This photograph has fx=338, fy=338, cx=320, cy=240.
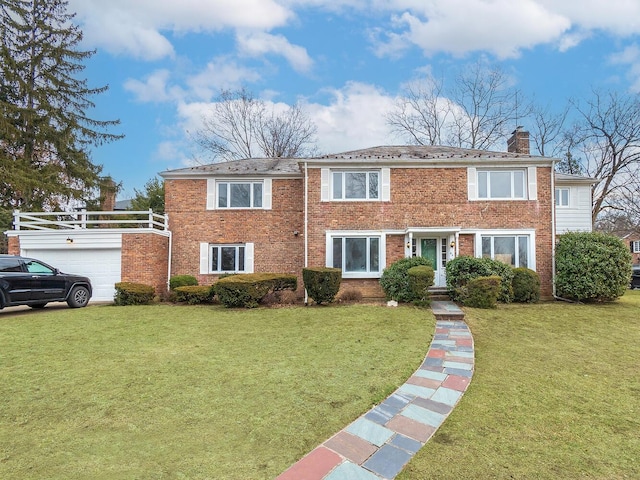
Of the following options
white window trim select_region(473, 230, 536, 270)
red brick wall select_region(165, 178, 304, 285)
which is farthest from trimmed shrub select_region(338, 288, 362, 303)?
white window trim select_region(473, 230, 536, 270)

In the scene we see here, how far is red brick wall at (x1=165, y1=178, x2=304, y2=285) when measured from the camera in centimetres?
1430

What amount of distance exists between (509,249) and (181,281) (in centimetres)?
1271

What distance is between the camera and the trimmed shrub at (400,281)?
11023 millimetres

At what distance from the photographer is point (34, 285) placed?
10.3 m

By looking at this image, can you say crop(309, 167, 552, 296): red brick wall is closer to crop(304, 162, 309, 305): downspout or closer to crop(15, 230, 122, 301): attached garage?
crop(304, 162, 309, 305): downspout

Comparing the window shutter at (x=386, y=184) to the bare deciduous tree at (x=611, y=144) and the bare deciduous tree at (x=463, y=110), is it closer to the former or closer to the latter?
the bare deciduous tree at (x=463, y=110)

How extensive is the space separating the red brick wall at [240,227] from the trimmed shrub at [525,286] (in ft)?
26.1

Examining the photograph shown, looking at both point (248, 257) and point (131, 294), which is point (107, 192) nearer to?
point (131, 294)

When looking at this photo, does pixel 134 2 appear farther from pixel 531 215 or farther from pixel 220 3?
pixel 531 215

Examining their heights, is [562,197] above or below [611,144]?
below

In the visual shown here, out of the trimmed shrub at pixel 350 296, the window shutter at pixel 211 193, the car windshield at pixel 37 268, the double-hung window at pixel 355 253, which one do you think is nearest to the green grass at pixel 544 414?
the trimmed shrub at pixel 350 296

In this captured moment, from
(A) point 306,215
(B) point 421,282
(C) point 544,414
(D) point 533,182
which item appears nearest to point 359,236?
(A) point 306,215

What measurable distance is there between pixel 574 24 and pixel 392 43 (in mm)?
7195

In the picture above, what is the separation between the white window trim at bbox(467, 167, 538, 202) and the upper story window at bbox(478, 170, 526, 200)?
5 cm
